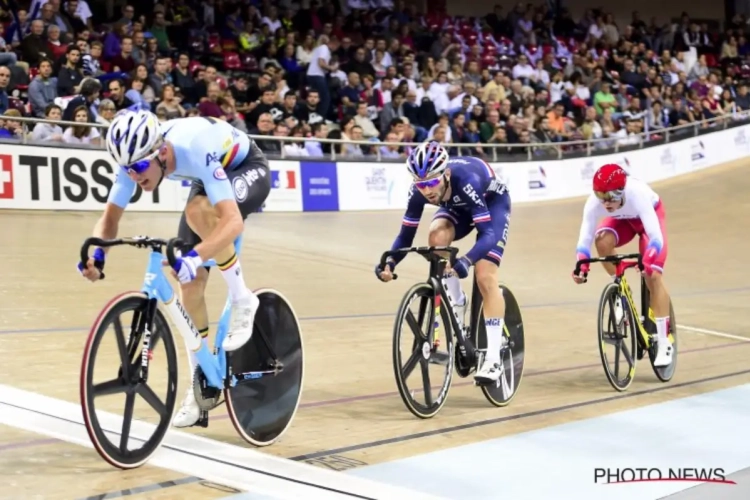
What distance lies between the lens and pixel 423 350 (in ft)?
14.8

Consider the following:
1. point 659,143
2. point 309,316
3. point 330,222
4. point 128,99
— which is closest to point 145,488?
point 309,316

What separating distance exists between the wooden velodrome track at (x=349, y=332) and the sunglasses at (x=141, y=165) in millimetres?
1011

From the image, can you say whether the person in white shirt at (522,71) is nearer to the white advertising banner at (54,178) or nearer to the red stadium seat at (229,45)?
the red stadium seat at (229,45)

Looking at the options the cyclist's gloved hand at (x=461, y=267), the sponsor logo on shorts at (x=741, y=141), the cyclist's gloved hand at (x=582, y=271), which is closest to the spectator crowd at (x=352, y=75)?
the sponsor logo on shorts at (x=741, y=141)

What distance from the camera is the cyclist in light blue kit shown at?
3.22 m

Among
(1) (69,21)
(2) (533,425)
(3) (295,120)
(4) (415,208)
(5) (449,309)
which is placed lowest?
(2) (533,425)

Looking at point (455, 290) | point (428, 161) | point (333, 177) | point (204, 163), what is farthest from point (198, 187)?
point (333, 177)

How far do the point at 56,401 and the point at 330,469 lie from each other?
4.48ft

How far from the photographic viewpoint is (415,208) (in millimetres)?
4754

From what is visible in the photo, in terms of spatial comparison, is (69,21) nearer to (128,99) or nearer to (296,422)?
(128,99)

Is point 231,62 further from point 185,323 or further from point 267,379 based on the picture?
point 185,323

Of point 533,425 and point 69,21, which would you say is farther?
point 69,21

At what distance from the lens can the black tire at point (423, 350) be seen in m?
4.32

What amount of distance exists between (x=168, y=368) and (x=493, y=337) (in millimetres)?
1826
